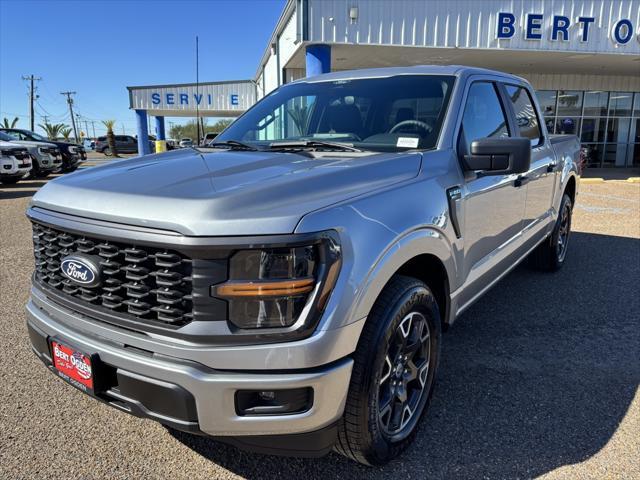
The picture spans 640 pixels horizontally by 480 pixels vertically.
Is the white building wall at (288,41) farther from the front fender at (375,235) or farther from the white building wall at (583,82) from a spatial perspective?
the front fender at (375,235)

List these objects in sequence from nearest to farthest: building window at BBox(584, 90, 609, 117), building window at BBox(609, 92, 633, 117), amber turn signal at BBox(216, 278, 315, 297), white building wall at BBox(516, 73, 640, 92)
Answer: amber turn signal at BBox(216, 278, 315, 297) < white building wall at BBox(516, 73, 640, 92) < building window at BBox(584, 90, 609, 117) < building window at BBox(609, 92, 633, 117)

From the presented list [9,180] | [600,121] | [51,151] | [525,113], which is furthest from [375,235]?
[600,121]

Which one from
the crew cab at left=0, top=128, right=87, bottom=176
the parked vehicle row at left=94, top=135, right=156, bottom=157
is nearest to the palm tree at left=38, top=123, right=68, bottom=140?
the parked vehicle row at left=94, top=135, right=156, bottom=157

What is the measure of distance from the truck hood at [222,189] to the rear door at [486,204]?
22.5 inches

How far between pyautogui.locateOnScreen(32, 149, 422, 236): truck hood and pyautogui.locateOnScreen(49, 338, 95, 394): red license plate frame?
0.57 meters

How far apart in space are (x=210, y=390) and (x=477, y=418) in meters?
1.63

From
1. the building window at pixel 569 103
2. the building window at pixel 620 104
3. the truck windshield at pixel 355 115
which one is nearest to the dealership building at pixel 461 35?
the building window at pixel 569 103

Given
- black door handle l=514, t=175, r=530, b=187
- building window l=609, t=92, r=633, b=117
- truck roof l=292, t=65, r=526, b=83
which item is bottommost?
black door handle l=514, t=175, r=530, b=187

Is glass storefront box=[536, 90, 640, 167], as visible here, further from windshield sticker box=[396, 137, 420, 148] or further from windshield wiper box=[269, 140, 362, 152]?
windshield wiper box=[269, 140, 362, 152]

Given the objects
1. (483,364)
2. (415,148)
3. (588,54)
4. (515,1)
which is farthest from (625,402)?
(588,54)

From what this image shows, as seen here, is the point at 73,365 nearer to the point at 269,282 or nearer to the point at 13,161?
the point at 269,282

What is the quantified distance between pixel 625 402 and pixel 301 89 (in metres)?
2.93

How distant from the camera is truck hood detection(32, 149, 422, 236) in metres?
1.76

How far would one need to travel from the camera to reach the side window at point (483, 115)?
3068 millimetres
